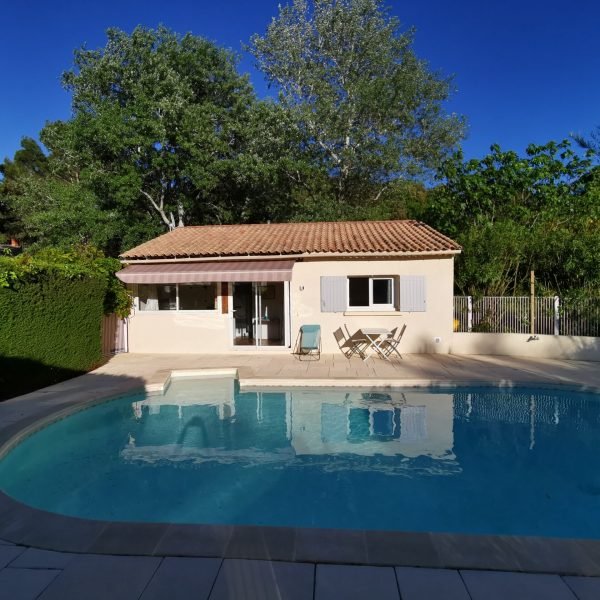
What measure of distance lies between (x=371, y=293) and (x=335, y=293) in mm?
1975

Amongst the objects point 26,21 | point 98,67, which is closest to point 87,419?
point 26,21

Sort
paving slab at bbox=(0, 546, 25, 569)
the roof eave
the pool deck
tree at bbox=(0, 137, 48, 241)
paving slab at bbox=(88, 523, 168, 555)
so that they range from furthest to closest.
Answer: tree at bbox=(0, 137, 48, 241) → the roof eave → paving slab at bbox=(88, 523, 168, 555) → paving slab at bbox=(0, 546, 25, 569) → the pool deck

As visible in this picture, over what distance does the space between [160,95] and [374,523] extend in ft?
126

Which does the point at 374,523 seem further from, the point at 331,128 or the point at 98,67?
the point at 98,67

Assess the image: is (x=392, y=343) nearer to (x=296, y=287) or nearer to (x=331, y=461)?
(x=296, y=287)

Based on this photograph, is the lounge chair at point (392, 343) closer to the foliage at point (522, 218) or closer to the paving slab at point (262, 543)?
the foliage at point (522, 218)

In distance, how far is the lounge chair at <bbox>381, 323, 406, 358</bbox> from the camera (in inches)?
874

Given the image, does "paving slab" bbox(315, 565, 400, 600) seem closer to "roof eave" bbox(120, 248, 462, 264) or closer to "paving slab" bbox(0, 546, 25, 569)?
"paving slab" bbox(0, 546, 25, 569)

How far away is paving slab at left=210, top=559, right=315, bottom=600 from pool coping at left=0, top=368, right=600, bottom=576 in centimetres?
15

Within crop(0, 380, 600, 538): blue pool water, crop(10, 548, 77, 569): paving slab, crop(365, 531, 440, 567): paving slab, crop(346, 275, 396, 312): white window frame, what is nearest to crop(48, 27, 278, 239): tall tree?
crop(346, 275, 396, 312): white window frame

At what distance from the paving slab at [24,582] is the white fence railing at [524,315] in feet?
69.6

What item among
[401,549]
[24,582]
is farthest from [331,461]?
[24,582]

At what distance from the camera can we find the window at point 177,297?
959 inches

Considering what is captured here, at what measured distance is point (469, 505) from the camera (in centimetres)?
895
